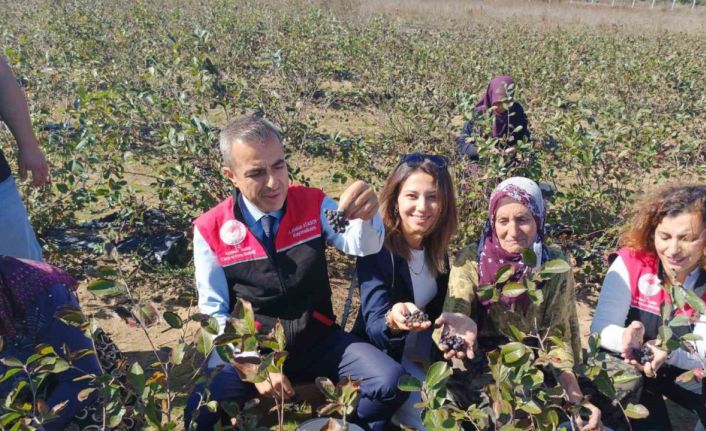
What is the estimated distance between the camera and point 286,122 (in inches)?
159

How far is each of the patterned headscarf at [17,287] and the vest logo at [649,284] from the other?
73.6 inches

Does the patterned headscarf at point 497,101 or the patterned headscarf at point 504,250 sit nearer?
the patterned headscarf at point 504,250

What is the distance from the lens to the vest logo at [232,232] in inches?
71.2

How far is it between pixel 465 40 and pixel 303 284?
8191 mm

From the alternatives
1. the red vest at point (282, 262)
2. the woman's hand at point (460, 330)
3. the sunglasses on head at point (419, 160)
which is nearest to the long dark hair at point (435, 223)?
the sunglasses on head at point (419, 160)

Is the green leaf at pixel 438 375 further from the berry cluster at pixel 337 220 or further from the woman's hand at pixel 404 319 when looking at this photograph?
the berry cluster at pixel 337 220

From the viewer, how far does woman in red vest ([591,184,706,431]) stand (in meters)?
1.81

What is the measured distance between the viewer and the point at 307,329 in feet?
6.26

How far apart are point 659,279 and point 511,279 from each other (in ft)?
1.77

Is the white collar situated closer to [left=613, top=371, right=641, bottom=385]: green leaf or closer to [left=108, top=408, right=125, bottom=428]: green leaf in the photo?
[left=108, top=408, right=125, bottom=428]: green leaf

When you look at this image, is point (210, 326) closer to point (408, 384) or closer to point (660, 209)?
point (408, 384)

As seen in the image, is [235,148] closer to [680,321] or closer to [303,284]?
[303,284]

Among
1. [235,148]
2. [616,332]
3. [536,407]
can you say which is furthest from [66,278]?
[616,332]

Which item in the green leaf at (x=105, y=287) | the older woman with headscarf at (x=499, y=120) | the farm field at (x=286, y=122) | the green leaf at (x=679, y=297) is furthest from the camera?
the older woman with headscarf at (x=499, y=120)
